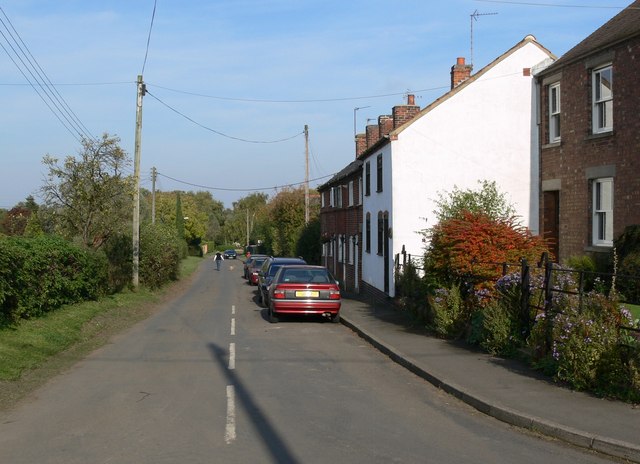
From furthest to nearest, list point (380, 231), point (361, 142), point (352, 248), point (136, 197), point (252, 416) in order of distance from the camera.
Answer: point (361, 142) < point (352, 248) < point (136, 197) < point (380, 231) < point (252, 416)

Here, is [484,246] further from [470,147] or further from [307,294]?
[470,147]

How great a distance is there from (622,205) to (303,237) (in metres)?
32.0

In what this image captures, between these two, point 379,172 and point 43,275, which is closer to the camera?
point 43,275

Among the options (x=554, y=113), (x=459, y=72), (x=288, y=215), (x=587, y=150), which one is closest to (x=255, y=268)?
(x=288, y=215)

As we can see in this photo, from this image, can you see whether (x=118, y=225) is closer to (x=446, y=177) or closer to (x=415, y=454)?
(x=446, y=177)

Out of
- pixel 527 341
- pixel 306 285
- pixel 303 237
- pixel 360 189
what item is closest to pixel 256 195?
pixel 303 237

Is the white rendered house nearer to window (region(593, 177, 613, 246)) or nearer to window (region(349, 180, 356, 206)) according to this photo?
window (region(593, 177, 613, 246))

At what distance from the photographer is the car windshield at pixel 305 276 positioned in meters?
19.4

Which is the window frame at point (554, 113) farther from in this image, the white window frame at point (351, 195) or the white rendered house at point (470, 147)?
the white window frame at point (351, 195)

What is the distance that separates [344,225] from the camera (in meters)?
35.2

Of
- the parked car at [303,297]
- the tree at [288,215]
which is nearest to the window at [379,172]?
the parked car at [303,297]

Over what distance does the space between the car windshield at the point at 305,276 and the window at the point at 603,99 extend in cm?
821

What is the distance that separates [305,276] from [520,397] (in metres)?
11.3

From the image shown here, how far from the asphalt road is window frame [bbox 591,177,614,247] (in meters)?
7.51
